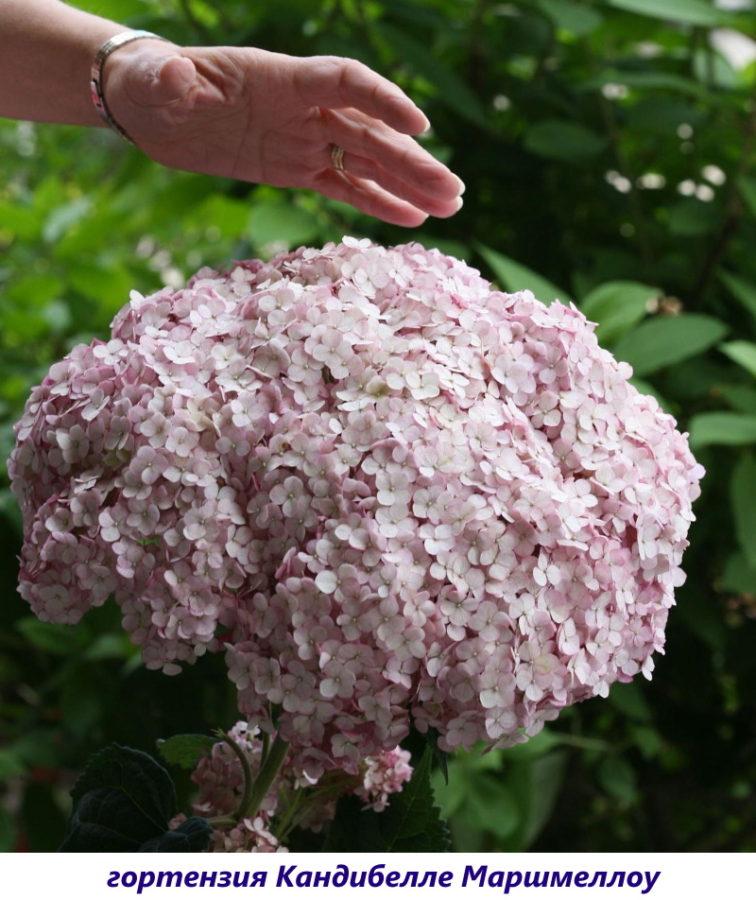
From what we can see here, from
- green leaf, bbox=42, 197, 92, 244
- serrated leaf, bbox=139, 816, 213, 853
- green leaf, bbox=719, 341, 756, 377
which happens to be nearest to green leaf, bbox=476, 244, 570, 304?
green leaf, bbox=719, 341, 756, 377

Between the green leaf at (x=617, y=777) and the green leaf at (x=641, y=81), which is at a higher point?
the green leaf at (x=641, y=81)

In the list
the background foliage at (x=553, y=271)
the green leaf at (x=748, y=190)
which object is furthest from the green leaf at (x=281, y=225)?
the green leaf at (x=748, y=190)

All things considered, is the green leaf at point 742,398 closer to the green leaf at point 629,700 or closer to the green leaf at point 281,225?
the green leaf at point 629,700

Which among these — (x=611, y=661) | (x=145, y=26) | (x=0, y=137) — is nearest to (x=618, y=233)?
(x=145, y=26)

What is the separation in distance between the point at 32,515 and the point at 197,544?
16cm

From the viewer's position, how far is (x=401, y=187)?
0.84 m

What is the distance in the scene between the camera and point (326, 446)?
0.64 metres

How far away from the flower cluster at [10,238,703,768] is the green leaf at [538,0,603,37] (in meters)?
0.81

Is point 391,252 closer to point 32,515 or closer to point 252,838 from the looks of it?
point 32,515

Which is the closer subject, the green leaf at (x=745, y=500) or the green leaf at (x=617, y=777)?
the green leaf at (x=745, y=500)

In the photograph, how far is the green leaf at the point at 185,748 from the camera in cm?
78

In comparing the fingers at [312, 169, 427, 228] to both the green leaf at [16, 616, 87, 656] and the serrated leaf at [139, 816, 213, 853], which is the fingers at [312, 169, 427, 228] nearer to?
the serrated leaf at [139, 816, 213, 853]

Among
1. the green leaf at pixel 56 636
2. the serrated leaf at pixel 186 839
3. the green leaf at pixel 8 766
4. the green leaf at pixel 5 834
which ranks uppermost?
the serrated leaf at pixel 186 839

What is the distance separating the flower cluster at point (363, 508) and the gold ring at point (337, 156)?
161 mm
